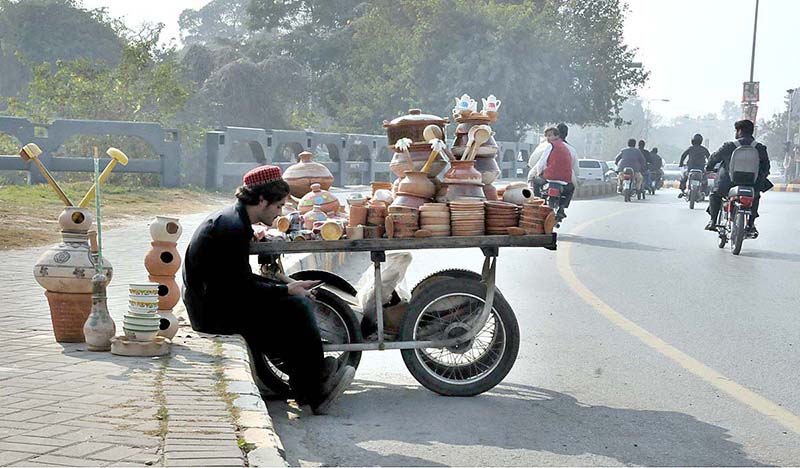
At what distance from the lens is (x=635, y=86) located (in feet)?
218

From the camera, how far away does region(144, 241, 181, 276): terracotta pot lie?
803 cm

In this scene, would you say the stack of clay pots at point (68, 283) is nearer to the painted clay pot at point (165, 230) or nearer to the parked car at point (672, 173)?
the painted clay pot at point (165, 230)

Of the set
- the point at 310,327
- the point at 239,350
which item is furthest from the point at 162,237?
the point at 310,327

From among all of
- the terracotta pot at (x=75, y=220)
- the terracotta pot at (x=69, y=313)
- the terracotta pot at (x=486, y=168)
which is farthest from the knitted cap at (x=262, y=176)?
the terracotta pot at (x=486, y=168)

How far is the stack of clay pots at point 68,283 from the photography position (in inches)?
297

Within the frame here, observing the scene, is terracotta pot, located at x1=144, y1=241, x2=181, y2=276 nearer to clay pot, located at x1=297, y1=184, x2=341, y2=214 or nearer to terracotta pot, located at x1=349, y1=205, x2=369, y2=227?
clay pot, located at x1=297, y1=184, x2=341, y2=214

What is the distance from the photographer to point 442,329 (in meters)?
7.35

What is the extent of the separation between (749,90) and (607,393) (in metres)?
58.6

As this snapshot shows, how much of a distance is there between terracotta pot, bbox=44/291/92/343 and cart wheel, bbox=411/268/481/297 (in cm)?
206

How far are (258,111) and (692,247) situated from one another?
41.1 meters

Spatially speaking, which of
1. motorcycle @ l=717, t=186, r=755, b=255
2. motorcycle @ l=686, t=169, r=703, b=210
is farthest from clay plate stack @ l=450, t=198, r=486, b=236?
motorcycle @ l=686, t=169, r=703, b=210

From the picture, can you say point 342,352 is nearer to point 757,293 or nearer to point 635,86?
point 757,293

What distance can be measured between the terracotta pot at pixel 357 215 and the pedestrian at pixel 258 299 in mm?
467

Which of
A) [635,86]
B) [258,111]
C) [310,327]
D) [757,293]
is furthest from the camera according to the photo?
[635,86]
